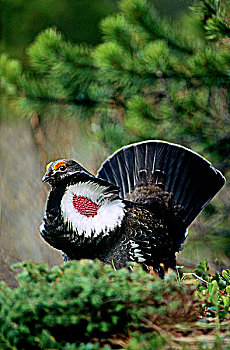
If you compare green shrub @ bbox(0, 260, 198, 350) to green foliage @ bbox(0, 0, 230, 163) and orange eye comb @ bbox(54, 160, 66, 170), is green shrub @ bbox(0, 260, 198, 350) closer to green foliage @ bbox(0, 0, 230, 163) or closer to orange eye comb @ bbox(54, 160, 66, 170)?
orange eye comb @ bbox(54, 160, 66, 170)

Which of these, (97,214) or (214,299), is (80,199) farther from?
(214,299)

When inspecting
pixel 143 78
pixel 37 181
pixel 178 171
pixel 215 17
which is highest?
pixel 215 17

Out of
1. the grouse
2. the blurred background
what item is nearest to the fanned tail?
the grouse

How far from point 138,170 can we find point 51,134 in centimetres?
156

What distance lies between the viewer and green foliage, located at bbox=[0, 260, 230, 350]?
87 cm

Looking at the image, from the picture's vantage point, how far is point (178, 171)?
178 cm

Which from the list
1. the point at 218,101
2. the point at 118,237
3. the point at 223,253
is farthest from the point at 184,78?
the point at 223,253

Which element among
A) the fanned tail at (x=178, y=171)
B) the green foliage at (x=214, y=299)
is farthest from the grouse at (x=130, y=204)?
the green foliage at (x=214, y=299)

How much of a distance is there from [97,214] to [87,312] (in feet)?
2.01

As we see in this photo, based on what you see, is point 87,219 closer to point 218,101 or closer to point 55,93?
point 55,93

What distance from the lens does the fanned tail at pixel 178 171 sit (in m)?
1.77

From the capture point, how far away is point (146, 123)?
2252mm

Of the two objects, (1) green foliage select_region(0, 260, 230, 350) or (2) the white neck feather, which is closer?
(1) green foliage select_region(0, 260, 230, 350)

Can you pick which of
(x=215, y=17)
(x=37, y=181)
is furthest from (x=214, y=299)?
(x=37, y=181)
